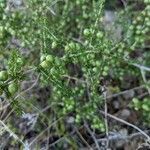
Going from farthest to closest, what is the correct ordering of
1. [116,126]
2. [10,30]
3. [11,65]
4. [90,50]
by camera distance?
[116,126]
[10,30]
[90,50]
[11,65]

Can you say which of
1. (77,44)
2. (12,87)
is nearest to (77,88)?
(77,44)

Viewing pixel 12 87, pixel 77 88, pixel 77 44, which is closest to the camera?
pixel 12 87

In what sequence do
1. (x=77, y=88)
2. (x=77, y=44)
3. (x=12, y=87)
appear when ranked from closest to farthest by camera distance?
(x=12, y=87) < (x=77, y=44) < (x=77, y=88)

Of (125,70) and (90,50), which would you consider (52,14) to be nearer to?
(125,70)

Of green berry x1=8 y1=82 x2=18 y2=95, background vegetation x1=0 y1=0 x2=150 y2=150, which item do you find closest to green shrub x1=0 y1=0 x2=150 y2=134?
background vegetation x1=0 y1=0 x2=150 y2=150

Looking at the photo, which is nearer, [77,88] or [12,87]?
[12,87]

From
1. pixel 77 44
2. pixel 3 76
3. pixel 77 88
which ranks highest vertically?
pixel 3 76

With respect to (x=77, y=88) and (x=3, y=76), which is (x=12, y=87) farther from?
(x=77, y=88)

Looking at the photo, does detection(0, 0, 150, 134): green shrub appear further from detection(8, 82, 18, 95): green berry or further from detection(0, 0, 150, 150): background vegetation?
detection(8, 82, 18, 95): green berry

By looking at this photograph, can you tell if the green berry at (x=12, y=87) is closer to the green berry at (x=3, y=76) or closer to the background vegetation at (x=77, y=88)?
the green berry at (x=3, y=76)

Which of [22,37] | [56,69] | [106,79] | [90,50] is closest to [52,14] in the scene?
[22,37]

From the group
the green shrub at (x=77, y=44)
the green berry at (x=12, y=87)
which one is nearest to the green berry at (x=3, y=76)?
the green berry at (x=12, y=87)
